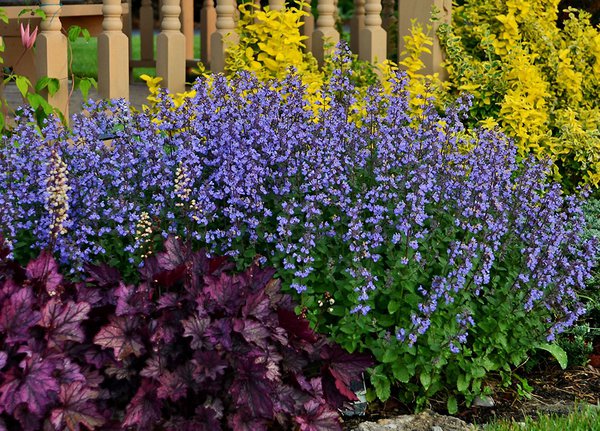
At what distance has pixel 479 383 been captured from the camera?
11.5 ft

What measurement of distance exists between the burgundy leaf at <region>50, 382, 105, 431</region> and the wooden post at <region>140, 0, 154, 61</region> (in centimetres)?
745

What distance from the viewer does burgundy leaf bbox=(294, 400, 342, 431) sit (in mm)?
2859

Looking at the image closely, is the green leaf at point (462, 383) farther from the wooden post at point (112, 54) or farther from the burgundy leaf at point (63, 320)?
the wooden post at point (112, 54)

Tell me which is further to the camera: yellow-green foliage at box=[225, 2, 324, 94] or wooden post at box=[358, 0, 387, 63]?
wooden post at box=[358, 0, 387, 63]

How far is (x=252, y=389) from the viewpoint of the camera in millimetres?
2689

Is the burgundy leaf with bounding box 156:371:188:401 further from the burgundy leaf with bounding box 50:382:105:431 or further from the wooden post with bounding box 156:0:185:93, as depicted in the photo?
the wooden post with bounding box 156:0:185:93

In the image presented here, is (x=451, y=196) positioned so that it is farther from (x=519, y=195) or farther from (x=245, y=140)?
(x=245, y=140)

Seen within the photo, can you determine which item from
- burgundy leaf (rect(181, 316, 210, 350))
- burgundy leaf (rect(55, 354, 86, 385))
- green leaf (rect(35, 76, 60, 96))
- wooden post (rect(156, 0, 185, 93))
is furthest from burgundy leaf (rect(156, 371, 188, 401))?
wooden post (rect(156, 0, 185, 93))

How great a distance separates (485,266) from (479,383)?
0.47 meters

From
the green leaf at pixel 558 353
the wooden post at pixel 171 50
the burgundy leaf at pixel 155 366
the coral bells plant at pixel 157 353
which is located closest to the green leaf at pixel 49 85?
the wooden post at pixel 171 50

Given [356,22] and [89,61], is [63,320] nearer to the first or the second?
[356,22]

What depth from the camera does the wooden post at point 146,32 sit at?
965 cm

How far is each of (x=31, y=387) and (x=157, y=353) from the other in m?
0.38

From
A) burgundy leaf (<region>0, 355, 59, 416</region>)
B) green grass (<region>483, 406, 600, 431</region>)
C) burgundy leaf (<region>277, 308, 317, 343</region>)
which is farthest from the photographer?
green grass (<region>483, 406, 600, 431</region>)
